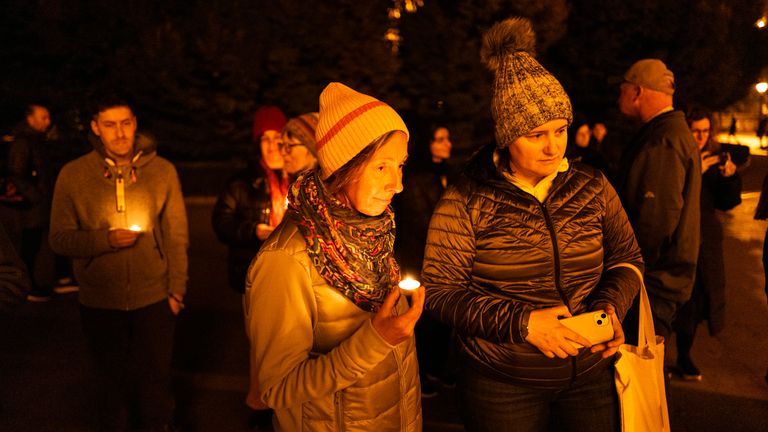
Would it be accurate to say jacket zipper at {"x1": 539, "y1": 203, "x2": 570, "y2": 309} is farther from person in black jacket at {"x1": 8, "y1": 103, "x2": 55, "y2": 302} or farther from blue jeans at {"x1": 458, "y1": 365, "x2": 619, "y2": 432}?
person in black jacket at {"x1": 8, "y1": 103, "x2": 55, "y2": 302}

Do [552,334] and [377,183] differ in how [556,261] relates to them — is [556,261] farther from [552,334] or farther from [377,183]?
[377,183]

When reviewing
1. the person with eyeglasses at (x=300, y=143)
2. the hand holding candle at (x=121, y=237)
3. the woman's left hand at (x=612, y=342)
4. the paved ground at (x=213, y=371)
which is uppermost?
the person with eyeglasses at (x=300, y=143)

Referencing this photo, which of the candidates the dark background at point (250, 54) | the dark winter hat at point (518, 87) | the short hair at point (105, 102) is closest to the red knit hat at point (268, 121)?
the short hair at point (105, 102)

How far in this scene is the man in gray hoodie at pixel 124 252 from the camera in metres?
3.82

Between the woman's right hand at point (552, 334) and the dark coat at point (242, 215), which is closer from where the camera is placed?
the woman's right hand at point (552, 334)

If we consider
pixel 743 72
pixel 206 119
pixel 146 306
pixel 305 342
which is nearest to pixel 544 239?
pixel 305 342

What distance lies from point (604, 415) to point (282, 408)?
1382mm

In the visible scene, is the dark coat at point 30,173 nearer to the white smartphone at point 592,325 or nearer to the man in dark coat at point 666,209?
the man in dark coat at point 666,209

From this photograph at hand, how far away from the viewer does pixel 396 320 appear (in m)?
2.04

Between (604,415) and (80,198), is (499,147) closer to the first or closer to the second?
(604,415)

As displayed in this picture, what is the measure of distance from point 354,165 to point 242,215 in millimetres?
2615

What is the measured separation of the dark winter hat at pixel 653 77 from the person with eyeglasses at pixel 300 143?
1983 millimetres

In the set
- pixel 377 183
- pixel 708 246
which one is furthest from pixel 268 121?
pixel 708 246

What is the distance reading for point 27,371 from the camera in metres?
5.64
